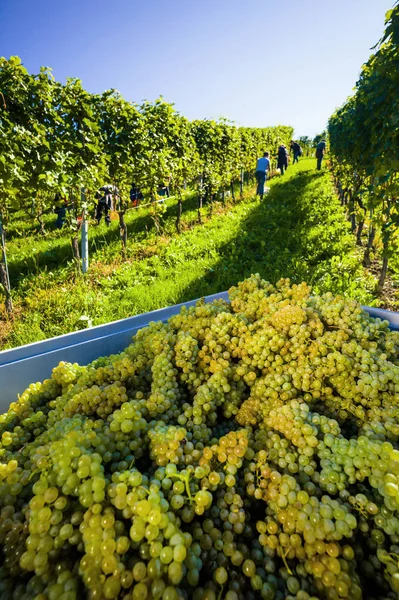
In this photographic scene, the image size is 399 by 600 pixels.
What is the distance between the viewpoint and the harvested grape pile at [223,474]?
0.80m

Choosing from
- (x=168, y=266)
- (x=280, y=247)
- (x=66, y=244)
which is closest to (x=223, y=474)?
(x=168, y=266)

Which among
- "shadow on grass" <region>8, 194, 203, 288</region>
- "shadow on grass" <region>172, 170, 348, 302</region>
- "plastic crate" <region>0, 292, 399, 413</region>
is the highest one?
"plastic crate" <region>0, 292, 399, 413</region>

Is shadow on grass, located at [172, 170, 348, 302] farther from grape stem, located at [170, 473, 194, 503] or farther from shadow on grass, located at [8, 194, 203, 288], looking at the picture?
grape stem, located at [170, 473, 194, 503]

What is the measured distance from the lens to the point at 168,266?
6.57 m

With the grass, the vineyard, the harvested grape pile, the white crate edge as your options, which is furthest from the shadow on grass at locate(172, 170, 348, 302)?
the harvested grape pile

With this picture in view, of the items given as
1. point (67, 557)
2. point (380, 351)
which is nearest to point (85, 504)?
point (67, 557)

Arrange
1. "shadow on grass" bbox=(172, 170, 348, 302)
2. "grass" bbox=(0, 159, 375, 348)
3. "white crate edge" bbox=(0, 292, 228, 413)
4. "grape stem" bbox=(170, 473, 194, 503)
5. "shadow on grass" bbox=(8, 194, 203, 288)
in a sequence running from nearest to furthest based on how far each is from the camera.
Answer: "grape stem" bbox=(170, 473, 194, 503) < "white crate edge" bbox=(0, 292, 228, 413) < "grass" bbox=(0, 159, 375, 348) < "shadow on grass" bbox=(172, 170, 348, 302) < "shadow on grass" bbox=(8, 194, 203, 288)

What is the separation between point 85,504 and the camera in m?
0.86

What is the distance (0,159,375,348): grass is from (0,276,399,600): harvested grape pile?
325 centimetres

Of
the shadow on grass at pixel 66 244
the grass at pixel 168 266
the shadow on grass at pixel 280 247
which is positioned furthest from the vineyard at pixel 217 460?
the shadow on grass at pixel 66 244

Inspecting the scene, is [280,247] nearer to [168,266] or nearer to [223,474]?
[168,266]

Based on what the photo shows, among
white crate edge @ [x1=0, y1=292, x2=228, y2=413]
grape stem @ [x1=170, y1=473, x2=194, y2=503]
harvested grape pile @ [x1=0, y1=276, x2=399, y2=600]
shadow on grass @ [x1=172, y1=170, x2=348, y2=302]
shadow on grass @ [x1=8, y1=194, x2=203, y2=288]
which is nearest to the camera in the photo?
harvested grape pile @ [x1=0, y1=276, x2=399, y2=600]

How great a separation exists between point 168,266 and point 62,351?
15.7 feet

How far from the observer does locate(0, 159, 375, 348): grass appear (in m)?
4.73
